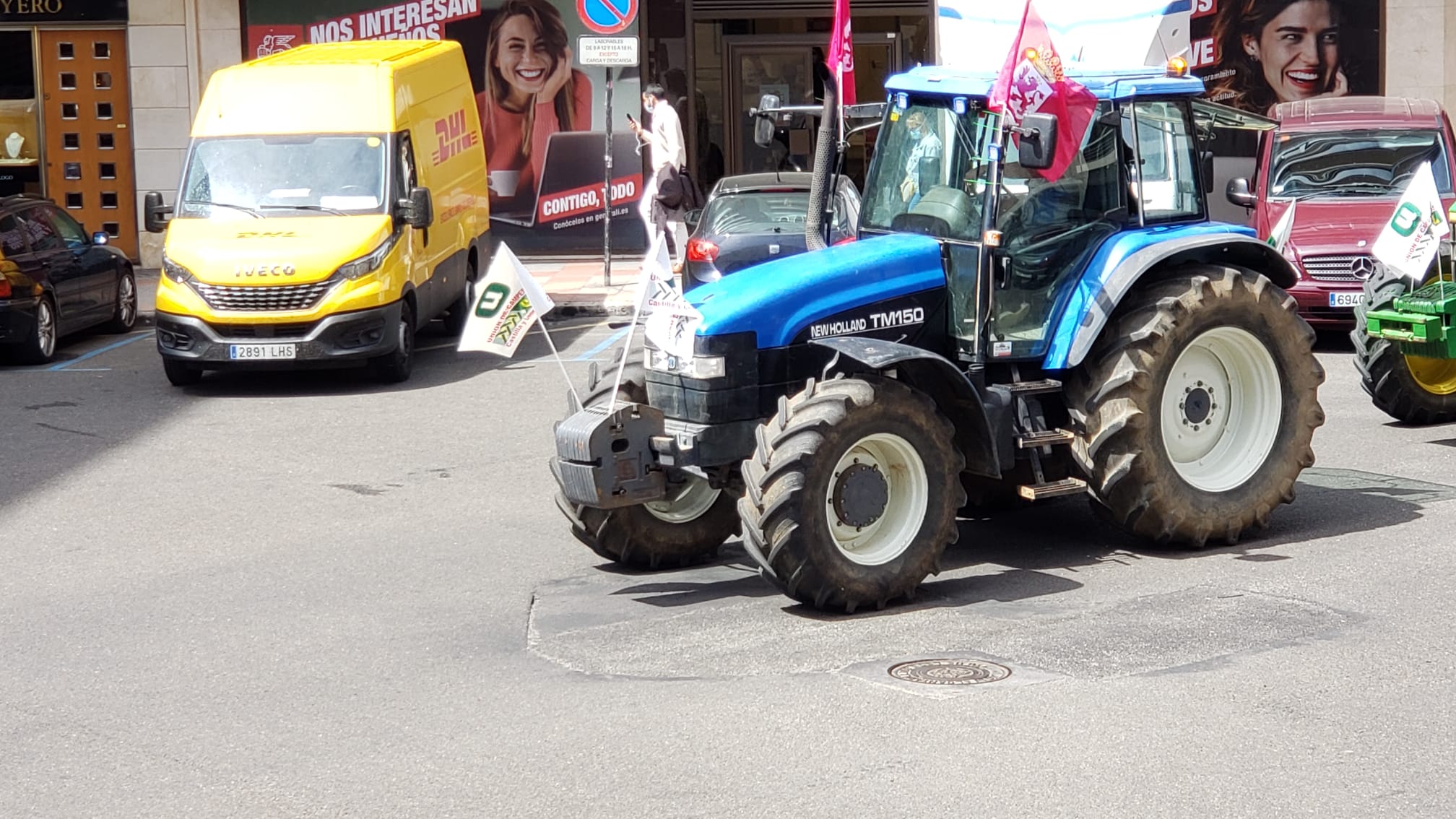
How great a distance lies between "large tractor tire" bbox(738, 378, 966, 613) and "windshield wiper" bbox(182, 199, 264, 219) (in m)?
8.87

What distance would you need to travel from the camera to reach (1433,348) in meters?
10.7

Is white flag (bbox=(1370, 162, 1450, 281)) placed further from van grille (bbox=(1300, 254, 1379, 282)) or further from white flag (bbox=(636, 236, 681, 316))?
white flag (bbox=(636, 236, 681, 316))

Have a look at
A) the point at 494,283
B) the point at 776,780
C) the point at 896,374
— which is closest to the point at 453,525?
the point at 494,283

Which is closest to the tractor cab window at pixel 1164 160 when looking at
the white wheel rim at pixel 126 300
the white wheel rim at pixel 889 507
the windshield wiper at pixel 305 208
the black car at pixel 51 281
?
the white wheel rim at pixel 889 507

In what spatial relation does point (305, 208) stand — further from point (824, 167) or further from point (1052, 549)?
point (1052, 549)

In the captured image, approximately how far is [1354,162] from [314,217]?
9.53m

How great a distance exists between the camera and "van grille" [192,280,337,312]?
14320mm

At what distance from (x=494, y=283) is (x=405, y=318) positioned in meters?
7.27

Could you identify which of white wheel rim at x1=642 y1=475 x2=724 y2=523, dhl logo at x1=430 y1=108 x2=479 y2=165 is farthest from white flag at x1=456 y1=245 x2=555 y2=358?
dhl logo at x1=430 y1=108 x2=479 y2=165

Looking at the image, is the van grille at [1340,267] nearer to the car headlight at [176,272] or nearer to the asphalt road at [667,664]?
the asphalt road at [667,664]

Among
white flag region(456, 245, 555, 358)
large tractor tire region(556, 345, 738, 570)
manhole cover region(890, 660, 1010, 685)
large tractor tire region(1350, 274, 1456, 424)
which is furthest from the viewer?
large tractor tire region(1350, 274, 1456, 424)

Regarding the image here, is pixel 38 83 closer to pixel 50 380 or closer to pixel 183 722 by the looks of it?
pixel 50 380

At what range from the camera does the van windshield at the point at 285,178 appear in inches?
600

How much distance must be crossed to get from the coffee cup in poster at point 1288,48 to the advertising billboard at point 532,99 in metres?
7.80
